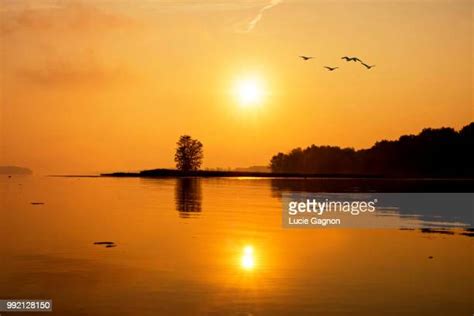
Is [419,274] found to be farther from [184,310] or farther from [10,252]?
[10,252]

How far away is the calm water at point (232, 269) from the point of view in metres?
26.0

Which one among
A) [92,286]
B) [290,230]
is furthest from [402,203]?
[92,286]

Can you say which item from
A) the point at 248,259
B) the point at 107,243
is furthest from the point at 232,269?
the point at 107,243

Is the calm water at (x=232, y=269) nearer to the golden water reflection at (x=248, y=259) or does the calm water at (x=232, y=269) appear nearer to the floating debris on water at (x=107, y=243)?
the golden water reflection at (x=248, y=259)

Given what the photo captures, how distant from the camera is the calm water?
26000 mm

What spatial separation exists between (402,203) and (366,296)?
5530cm

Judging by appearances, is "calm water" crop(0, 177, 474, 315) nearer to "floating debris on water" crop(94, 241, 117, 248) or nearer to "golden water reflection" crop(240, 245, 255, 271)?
"golden water reflection" crop(240, 245, 255, 271)

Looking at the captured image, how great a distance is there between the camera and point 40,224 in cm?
5478

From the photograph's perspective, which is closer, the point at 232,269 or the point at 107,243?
the point at 232,269

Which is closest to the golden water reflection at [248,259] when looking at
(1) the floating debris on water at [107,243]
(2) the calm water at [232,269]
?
(2) the calm water at [232,269]

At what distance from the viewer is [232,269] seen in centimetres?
3338

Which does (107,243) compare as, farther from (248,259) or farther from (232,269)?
(232,269)

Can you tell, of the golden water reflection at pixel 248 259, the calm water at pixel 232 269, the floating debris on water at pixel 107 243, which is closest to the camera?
the calm water at pixel 232 269

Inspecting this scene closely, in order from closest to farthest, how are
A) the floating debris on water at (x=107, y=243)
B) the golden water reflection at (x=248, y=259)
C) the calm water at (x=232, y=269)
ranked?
the calm water at (x=232, y=269) → the golden water reflection at (x=248, y=259) → the floating debris on water at (x=107, y=243)
